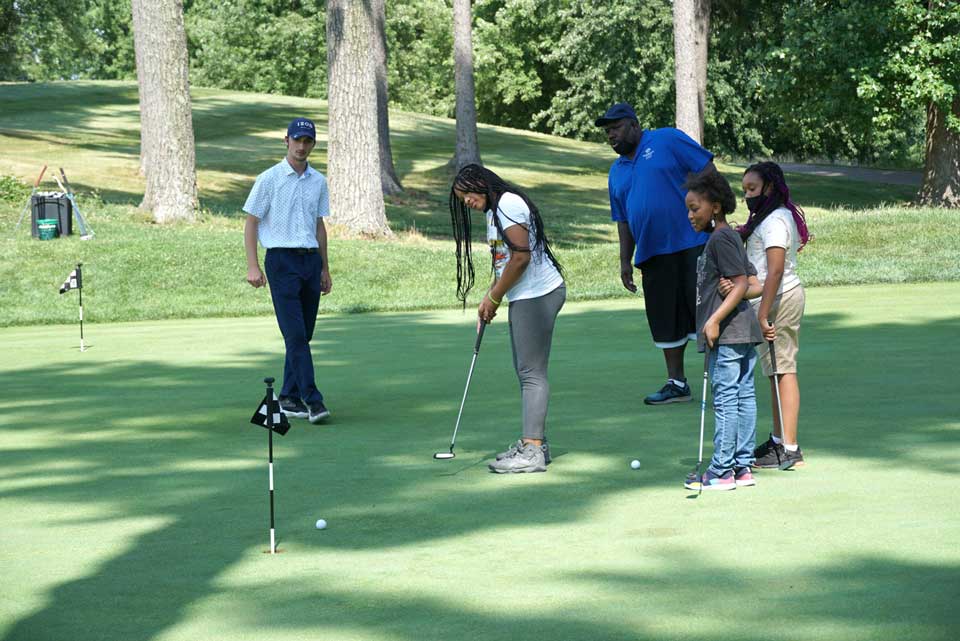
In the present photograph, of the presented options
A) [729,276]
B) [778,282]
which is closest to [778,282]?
[778,282]

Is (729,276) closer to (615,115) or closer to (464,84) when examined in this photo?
(615,115)

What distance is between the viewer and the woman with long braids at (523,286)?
23.5 ft

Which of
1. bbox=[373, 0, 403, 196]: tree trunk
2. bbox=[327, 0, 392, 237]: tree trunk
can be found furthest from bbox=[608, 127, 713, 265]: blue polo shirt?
bbox=[373, 0, 403, 196]: tree trunk

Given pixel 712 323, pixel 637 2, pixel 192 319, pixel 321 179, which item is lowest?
pixel 192 319

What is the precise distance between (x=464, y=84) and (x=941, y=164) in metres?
13.6

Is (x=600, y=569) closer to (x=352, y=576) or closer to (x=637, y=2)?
(x=352, y=576)

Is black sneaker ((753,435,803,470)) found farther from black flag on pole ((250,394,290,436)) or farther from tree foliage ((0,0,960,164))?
tree foliage ((0,0,960,164))

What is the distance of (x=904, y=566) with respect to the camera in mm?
5047

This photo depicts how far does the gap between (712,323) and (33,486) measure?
3.84 m

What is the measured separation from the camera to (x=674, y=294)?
32.6 ft

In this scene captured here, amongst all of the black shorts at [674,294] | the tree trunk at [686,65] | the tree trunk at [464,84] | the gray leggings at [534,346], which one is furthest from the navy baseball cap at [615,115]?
the tree trunk at [464,84]

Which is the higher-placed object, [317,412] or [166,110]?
[166,110]

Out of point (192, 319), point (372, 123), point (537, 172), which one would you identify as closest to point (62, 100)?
point (537, 172)

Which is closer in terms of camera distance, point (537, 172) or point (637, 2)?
point (537, 172)
